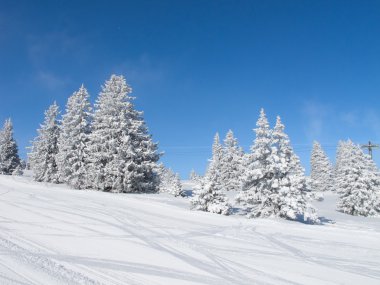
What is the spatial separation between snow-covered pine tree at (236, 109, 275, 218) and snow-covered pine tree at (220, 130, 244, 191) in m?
27.8

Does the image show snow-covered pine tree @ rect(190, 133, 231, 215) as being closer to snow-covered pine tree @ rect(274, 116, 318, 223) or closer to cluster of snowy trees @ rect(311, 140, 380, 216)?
snow-covered pine tree @ rect(274, 116, 318, 223)

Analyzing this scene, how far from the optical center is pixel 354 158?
3425cm

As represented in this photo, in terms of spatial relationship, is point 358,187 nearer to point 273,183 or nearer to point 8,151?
point 273,183

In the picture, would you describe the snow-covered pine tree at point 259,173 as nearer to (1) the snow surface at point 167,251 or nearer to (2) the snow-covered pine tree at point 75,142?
(1) the snow surface at point 167,251

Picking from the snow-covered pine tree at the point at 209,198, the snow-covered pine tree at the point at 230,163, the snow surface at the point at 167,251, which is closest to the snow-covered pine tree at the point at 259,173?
the snow-covered pine tree at the point at 209,198

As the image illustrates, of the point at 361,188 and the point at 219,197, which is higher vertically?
the point at 361,188

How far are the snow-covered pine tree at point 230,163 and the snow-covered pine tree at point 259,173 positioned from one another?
91.2 ft

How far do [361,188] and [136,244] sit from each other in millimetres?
29816

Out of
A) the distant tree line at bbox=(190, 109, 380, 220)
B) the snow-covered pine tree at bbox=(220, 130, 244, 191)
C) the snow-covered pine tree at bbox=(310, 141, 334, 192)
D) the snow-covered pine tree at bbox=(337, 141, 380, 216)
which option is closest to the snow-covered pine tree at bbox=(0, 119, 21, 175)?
the snow-covered pine tree at bbox=(220, 130, 244, 191)

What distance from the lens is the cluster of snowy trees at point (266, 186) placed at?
19.9m

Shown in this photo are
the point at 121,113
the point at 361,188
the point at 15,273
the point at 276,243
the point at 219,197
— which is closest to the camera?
the point at 15,273

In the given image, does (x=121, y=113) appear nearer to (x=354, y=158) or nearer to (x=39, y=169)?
(x=39, y=169)

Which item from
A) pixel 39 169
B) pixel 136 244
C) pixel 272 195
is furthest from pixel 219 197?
pixel 39 169

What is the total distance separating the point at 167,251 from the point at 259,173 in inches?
562
